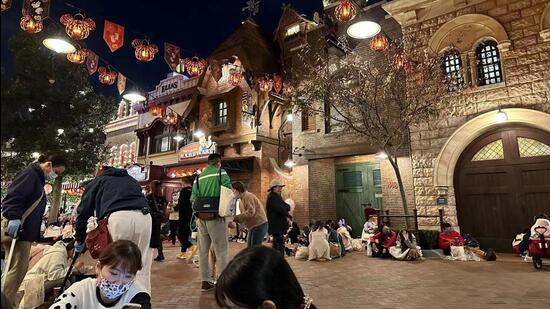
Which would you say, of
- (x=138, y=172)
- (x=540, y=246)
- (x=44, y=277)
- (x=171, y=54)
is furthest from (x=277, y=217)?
(x=138, y=172)

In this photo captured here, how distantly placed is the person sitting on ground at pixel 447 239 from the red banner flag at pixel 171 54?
1052 centimetres

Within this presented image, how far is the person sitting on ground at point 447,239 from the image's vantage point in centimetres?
886

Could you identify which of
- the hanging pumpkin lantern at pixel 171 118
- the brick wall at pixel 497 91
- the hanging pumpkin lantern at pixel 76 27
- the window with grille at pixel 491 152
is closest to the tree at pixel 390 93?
the brick wall at pixel 497 91

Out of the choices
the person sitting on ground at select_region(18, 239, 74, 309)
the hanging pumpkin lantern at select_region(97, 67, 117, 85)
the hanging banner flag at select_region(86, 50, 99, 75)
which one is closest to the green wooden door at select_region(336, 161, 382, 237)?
the hanging pumpkin lantern at select_region(97, 67, 117, 85)

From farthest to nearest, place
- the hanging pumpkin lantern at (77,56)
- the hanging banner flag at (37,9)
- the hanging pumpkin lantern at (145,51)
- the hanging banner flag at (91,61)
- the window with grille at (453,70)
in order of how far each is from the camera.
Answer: the hanging banner flag at (91,61) → the hanging pumpkin lantern at (77,56) → the window with grille at (453,70) → the hanging pumpkin lantern at (145,51) → the hanging banner flag at (37,9)

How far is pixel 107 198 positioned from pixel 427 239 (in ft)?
28.6

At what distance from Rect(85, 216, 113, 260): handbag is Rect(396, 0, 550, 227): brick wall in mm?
9929

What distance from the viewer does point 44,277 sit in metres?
4.03

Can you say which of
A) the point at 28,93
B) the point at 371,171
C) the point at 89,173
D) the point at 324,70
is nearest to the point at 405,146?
the point at 371,171

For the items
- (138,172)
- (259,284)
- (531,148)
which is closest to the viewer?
(259,284)

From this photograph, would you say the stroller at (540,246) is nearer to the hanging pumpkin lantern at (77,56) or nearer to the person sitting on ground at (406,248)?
the person sitting on ground at (406,248)

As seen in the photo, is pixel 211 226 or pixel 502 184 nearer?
pixel 211 226

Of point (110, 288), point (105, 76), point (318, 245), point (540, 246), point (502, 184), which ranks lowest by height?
point (318, 245)

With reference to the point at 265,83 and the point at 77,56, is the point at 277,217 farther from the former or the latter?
the point at 77,56
